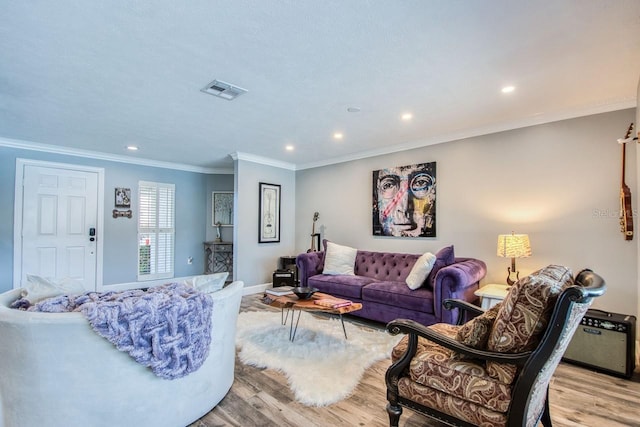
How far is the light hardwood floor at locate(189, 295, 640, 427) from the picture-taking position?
196 centimetres

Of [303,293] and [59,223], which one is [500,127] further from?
[59,223]

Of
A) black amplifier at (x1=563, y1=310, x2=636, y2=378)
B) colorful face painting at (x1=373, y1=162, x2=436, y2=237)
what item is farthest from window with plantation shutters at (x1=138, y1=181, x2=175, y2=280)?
black amplifier at (x1=563, y1=310, x2=636, y2=378)

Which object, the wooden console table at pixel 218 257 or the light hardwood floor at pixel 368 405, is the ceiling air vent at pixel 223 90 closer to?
the light hardwood floor at pixel 368 405

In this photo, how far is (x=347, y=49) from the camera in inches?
Result: 86.6

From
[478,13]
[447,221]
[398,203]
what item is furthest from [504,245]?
[478,13]

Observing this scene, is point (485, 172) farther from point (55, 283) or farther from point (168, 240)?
point (168, 240)

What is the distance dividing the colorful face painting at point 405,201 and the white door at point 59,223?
15.7 feet

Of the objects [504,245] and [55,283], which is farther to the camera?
[504,245]

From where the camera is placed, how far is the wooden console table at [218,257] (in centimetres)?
652

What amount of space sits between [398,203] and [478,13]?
313 centimetres

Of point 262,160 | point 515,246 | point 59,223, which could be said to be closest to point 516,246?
point 515,246

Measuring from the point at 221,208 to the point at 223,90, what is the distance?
4285 millimetres

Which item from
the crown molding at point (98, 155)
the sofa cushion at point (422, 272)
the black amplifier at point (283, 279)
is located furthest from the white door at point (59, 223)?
the sofa cushion at point (422, 272)

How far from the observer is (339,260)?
15.4 feet
